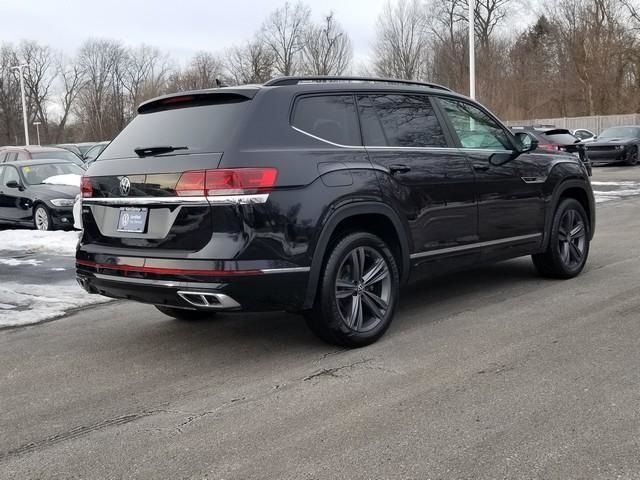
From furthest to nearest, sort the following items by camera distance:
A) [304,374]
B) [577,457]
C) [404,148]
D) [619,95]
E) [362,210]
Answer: [619,95] → [404,148] → [362,210] → [304,374] → [577,457]

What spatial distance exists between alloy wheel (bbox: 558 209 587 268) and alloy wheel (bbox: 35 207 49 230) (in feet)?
29.5

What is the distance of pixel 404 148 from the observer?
5168mm

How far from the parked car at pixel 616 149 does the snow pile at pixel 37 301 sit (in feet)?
73.3

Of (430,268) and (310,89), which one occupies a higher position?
(310,89)

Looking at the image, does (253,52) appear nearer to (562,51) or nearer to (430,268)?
(562,51)

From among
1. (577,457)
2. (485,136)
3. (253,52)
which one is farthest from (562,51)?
(577,457)

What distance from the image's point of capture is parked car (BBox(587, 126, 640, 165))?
2516cm

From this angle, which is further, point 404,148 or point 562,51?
point 562,51

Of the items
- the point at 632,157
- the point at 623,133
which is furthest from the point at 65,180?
the point at 623,133

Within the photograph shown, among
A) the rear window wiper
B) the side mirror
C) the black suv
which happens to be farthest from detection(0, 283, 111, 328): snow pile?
the side mirror

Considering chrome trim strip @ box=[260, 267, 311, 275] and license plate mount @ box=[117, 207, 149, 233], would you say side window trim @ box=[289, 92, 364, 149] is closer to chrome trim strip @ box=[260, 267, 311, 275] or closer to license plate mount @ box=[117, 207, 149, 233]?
chrome trim strip @ box=[260, 267, 311, 275]

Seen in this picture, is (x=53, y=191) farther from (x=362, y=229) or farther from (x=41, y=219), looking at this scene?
(x=362, y=229)

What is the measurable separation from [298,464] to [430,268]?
249cm

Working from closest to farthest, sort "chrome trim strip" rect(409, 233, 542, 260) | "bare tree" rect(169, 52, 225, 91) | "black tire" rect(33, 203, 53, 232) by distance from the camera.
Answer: "chrome trim strip" rect(409, 233, 542, 260) < "black tire" rect(33, 203, 53, 232) < "bare tree" rect(169, 52, 225, 91)
